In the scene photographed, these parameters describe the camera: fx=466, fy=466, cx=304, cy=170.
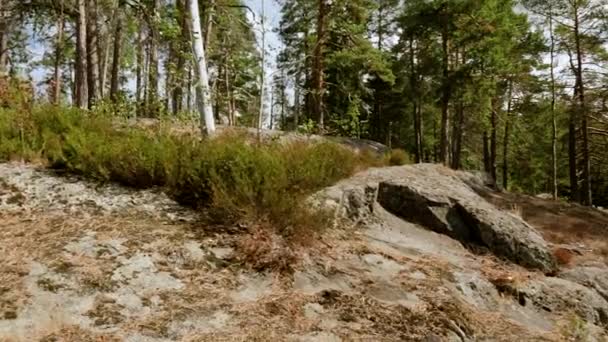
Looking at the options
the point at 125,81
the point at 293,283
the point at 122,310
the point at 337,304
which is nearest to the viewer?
the point at 122,310

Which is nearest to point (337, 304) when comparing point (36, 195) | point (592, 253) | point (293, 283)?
point (293, 283)

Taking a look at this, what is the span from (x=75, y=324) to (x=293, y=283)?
168 centimetres

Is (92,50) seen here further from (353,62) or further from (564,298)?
(564,298)

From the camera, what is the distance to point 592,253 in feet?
27.6

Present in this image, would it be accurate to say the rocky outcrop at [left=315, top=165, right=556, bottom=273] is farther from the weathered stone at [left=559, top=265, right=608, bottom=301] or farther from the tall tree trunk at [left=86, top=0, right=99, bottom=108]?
the tall tree trunk at [left=86, top=0, right=99, bottom=108]

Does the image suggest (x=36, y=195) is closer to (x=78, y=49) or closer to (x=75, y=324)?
(x=75, y=324)

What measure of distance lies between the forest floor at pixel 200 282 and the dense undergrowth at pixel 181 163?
0.20 m

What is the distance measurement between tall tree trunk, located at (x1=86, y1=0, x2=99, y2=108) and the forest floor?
7.83m

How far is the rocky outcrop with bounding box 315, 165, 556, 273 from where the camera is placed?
608cm

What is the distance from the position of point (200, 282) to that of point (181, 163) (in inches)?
63.3

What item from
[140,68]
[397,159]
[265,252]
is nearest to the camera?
[265,252]

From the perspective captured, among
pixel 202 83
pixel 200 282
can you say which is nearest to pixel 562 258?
pixel 200 282

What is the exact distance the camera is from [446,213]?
673 centimetres

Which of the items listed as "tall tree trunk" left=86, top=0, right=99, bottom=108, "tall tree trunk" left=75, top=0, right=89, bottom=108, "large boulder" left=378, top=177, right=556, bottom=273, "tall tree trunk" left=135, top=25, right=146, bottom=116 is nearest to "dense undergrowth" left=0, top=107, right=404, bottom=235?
"large boulder" left=378, top=177, right=556, bottom=273
